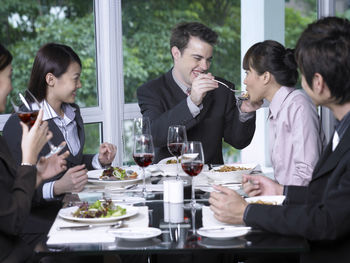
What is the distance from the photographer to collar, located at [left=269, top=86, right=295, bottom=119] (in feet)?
8.53

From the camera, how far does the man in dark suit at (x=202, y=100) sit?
10.9 feet

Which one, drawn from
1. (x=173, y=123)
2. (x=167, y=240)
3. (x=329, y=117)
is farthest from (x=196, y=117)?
(x=329, y=117)

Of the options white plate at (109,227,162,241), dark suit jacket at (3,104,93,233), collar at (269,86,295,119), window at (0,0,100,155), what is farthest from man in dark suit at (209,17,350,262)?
window at (0,0,100,155)

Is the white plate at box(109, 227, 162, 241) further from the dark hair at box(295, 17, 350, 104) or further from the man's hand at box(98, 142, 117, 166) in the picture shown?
the man's hand at box(98, 142, 117, 166)

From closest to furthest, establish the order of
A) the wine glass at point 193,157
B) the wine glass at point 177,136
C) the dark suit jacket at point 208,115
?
the wine glass at point 193,157 → the wine glass at point 177,136 → the dark suit jacket at point 208,115

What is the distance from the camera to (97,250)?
158 cm

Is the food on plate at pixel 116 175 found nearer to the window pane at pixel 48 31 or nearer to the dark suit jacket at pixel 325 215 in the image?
the dark suit jacket at pixel 325 215

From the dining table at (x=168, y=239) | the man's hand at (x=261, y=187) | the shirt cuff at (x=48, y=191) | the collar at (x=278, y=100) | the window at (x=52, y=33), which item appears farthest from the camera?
the window at (x=52, y=33)

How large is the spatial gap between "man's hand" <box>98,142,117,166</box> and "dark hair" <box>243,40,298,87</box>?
0.84m

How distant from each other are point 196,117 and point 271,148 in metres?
0.60

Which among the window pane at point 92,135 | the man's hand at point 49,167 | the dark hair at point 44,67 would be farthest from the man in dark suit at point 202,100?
the man's hand at point 49,167

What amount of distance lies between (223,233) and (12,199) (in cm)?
67

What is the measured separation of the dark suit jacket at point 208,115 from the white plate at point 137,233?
152 cm

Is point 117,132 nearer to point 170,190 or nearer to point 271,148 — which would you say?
point 271,148
